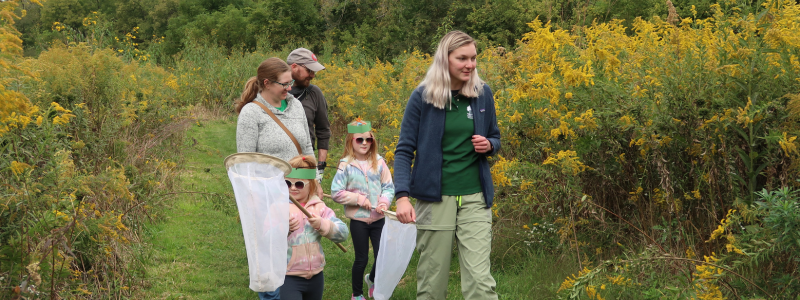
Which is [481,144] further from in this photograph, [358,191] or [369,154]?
[369,154]

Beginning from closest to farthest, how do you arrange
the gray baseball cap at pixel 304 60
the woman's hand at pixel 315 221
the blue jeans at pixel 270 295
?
the woman's hand at pixel 315 221, the blue jeans at pixel 270 295, the gray baseball cap at pixel 304 60

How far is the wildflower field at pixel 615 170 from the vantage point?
3.78 m

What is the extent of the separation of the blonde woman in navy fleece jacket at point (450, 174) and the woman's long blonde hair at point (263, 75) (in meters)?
1.25

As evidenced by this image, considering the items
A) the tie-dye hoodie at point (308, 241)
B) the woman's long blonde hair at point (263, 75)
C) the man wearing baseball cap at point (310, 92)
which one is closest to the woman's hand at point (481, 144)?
the tie-dye hoodie at point (308, 241)

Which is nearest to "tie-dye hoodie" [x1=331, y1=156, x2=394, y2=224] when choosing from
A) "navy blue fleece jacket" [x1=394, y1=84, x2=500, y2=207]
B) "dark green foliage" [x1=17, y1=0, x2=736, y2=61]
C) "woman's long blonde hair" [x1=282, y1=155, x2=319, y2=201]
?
"woman's long blonde hair" [x1=282, y1=155, x2=319, y2=201]

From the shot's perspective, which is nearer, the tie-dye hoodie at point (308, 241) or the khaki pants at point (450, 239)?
the khaki pants at point (450, 239)

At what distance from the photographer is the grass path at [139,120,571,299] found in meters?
5.52

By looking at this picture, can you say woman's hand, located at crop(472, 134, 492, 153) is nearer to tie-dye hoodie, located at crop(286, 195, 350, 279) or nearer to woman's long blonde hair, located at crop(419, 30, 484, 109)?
woman's long blonde hair, located at crop(419, 30, 484, 109)

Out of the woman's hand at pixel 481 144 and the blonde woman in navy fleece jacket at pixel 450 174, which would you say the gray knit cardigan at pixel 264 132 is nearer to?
the blonde woman in navy fleece jacket at pixel 450 174

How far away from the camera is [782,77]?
3.97m

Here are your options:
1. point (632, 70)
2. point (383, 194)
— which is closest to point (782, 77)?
point (632, 70)

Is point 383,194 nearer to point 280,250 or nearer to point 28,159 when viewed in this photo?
point 280,250

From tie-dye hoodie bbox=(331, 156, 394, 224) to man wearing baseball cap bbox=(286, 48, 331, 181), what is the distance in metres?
0.29

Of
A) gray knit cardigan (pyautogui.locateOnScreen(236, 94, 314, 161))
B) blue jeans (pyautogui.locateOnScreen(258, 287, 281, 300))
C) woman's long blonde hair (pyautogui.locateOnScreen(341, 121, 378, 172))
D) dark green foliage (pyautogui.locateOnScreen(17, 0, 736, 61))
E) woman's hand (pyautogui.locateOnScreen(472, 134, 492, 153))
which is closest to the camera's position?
woman's hand (pyautogui.locateOnScreen(472, 134, 492, 153))
